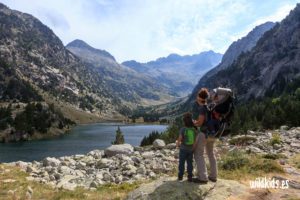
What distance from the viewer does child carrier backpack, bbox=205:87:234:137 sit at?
15.0m

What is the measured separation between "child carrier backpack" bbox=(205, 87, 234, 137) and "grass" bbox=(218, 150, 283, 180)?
4583mm

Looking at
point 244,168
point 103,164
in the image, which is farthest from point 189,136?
point 103,164

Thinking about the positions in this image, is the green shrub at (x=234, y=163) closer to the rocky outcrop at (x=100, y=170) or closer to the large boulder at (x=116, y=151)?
the rocky outcrop at (x=100, y=170)

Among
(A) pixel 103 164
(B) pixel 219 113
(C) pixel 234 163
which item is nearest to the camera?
(B) pixel 219 113

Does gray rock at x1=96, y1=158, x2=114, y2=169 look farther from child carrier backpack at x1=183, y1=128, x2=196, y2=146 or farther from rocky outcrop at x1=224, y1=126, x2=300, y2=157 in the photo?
child carrier backpack at x1=183, y1=128, x2=196, y2=146

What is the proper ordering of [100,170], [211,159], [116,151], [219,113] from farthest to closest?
[116,151] < [100,170] < [211,159] < [219,113]

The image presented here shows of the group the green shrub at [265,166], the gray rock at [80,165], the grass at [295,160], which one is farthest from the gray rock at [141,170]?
the grass at [295,160]

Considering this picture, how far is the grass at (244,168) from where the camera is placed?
63.2 ft

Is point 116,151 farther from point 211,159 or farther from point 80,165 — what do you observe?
point 211,159

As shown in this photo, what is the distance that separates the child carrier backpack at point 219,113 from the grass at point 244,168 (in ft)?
15.0

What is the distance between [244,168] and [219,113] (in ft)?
22.1

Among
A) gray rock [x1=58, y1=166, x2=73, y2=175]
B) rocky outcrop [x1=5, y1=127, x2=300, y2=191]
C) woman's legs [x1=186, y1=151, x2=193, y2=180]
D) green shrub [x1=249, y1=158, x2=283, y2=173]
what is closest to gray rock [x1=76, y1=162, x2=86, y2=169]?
rocky outcrop [x1=5, y1=127, x2=300, y2=191]

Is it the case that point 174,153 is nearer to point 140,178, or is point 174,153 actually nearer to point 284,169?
point 140,178

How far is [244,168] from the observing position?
20.6 meters
